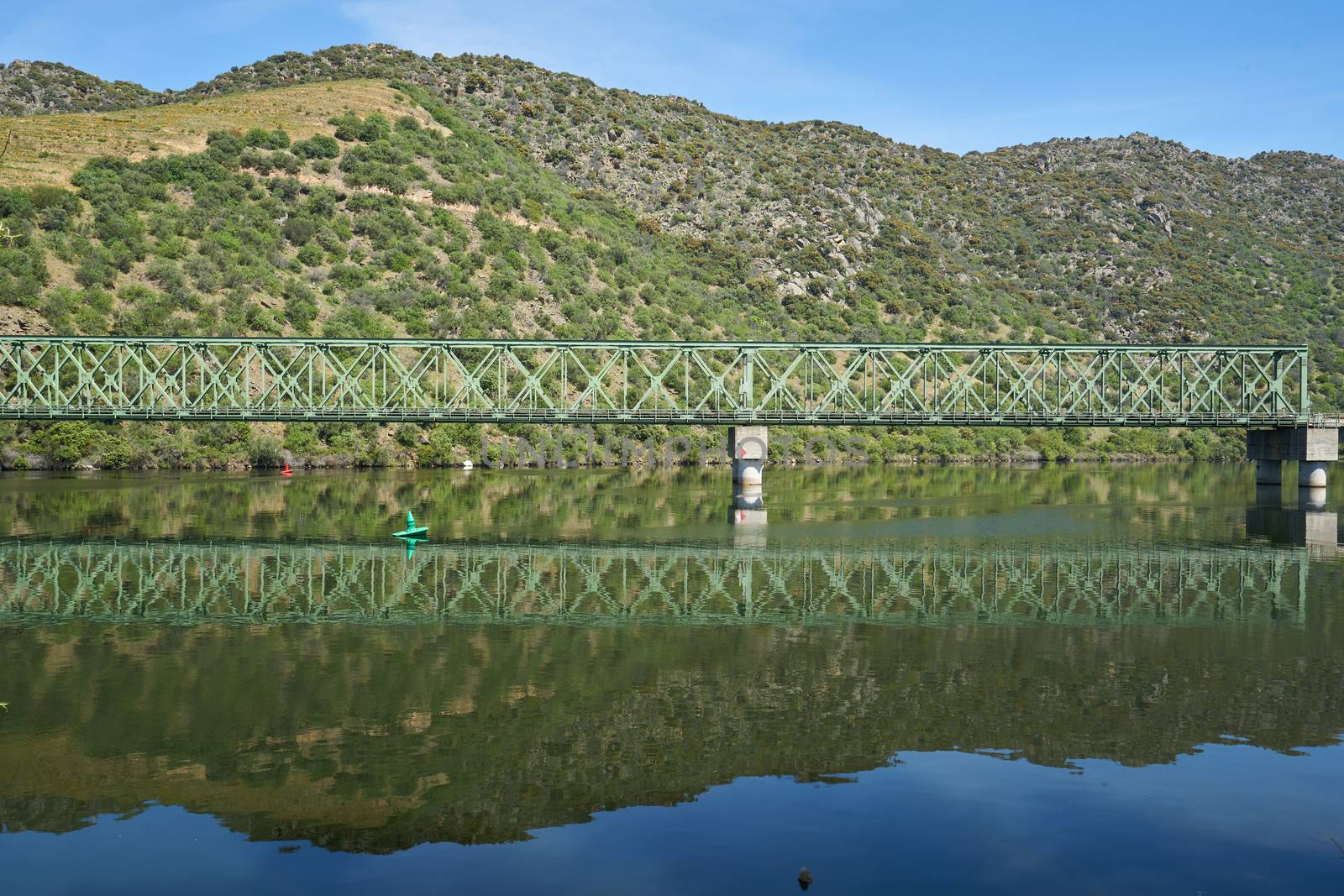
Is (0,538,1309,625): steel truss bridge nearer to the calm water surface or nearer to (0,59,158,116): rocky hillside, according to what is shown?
the calm water surface

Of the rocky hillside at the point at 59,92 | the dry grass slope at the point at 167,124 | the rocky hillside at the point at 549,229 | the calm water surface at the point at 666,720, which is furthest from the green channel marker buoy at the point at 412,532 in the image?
the rocky hillside at the point at 59,92

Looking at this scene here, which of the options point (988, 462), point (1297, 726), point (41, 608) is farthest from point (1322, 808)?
point (988, 462)

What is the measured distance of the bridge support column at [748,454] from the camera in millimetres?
77500

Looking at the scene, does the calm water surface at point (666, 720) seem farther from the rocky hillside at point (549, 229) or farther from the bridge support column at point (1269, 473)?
the rocky hillside at point (549, 229)

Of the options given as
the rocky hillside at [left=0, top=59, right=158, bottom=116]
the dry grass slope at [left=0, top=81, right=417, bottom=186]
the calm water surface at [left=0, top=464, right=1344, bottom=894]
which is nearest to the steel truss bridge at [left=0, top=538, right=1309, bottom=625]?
the calm water surface at [left=0, top=464, right=1344, bottom=894]

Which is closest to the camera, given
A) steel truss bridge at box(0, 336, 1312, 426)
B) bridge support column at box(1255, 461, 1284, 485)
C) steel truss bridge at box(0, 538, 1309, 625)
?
steel truss bridge at box(0, 538, 1309, 625)

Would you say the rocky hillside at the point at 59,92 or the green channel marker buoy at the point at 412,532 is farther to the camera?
the rocky hillside at the point at 59,92

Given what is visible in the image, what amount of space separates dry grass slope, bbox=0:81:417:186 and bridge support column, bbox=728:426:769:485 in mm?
72204

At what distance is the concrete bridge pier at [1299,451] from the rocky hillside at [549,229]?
198 ft

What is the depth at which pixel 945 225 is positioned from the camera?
7343 inches

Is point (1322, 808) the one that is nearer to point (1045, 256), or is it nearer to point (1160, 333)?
point (1160, 333)

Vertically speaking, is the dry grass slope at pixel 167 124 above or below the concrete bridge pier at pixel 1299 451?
above

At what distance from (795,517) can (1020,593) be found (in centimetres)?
2359

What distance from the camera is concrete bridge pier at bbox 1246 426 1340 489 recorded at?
268ft
